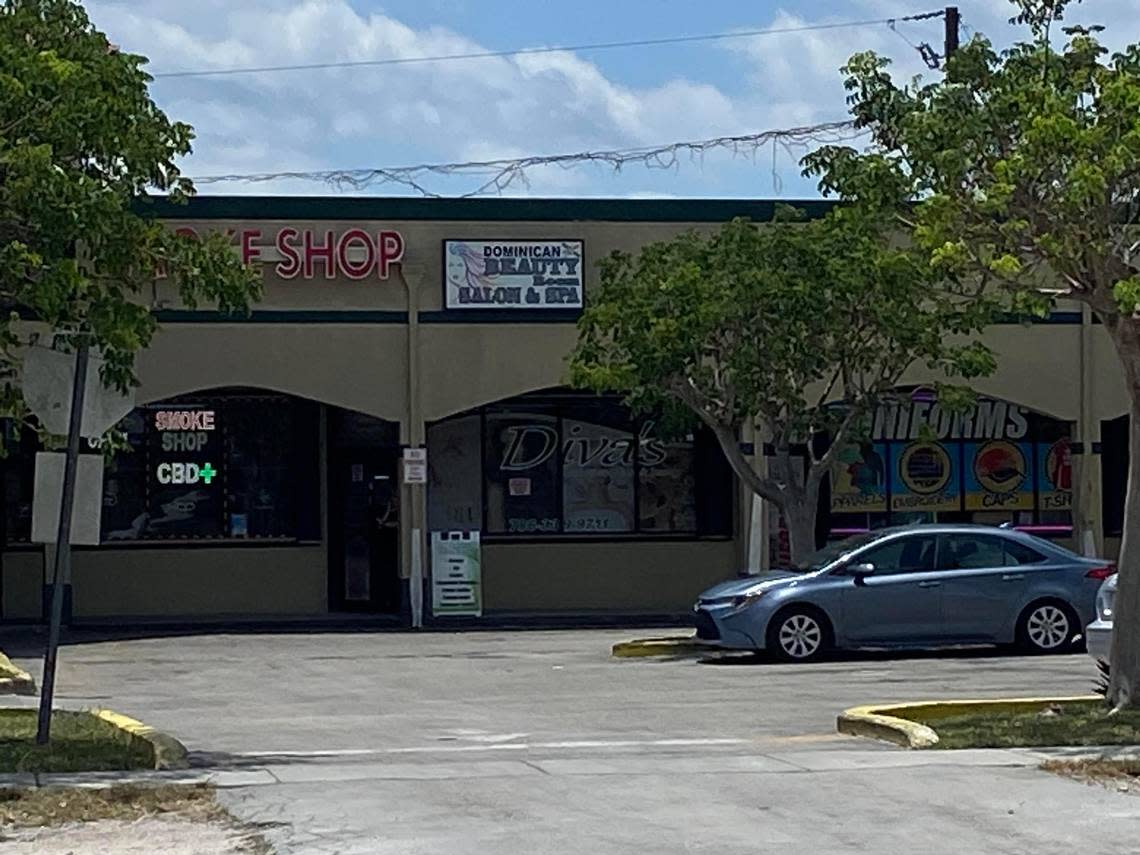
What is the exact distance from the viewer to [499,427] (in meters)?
30.5

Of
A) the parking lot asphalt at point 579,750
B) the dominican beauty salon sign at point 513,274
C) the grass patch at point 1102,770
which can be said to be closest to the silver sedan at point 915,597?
the parking lot asphalt at point 579,750

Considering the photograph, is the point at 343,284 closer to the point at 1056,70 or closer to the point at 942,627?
the point at 942,627

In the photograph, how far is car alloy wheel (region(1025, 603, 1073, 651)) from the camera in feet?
74.0

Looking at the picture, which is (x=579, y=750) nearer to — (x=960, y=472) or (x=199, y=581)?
(x=199, y=581)

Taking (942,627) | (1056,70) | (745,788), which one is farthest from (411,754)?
(942,627)

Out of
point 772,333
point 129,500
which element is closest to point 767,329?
point 772,333

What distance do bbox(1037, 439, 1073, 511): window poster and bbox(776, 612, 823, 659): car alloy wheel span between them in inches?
398

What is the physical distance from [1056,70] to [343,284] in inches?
589

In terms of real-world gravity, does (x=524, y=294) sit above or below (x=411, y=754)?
above

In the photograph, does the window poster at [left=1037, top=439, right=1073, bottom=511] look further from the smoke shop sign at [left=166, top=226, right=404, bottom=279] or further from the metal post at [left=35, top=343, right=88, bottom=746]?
the metal post at [left=35, top=343, right=88, bottom=746]

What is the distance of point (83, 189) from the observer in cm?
1293

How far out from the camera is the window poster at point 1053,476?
31.1 meters

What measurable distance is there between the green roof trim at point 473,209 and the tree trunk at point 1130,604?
1367cm

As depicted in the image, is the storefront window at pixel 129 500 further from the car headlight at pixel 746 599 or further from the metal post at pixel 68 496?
the metal post at pixel 68 496
